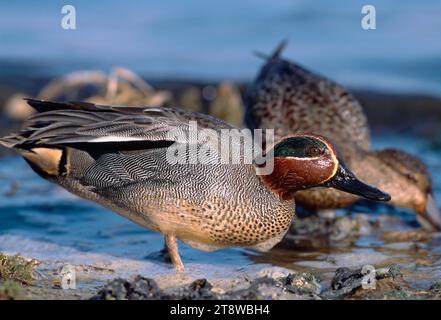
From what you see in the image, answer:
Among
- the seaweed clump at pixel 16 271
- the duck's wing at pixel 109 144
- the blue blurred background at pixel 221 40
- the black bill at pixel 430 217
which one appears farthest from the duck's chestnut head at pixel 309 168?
the blue blurred background at pixel 221 40

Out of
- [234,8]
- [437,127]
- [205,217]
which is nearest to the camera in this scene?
[205,217]

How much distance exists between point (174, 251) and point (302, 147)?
88cm

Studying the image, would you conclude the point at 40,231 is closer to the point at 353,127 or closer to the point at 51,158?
the point at 51,158

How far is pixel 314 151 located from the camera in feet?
14.8

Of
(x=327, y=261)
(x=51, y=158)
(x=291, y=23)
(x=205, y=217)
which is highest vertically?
(x=291, y=23)

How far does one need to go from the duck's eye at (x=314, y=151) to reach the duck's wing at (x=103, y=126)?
52cm

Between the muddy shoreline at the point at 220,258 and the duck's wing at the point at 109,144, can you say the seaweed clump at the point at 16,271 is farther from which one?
the duck's wing at the point at 109,144

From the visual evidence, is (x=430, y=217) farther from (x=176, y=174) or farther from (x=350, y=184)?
(x=176, y=174)

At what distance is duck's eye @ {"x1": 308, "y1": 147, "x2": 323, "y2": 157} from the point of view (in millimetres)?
4520

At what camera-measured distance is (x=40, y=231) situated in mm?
5746

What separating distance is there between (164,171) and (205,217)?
1.05 ft

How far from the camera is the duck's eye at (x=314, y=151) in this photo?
4520mm

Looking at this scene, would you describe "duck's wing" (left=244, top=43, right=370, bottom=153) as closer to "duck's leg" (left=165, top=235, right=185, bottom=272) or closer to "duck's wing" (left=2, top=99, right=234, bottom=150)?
"duck's wing" (left=2, top=99, right=234, bottom=150)
